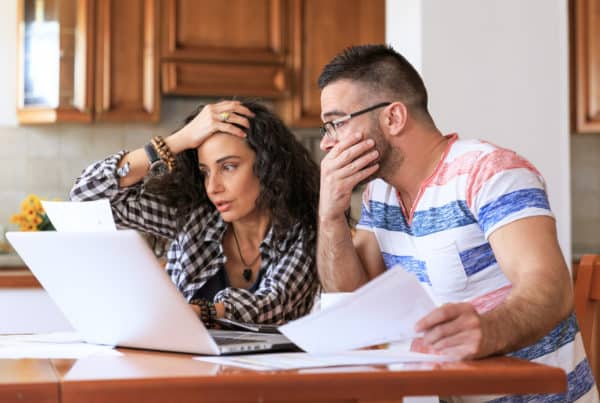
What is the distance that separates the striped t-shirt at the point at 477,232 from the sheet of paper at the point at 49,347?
58cm

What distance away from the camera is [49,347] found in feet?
4.45

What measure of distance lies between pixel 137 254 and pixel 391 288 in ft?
1.12

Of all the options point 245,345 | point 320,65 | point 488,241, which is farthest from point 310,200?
point 320,65

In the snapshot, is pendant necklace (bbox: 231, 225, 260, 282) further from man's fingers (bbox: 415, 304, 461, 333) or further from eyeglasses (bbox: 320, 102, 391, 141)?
man's fingers (bbox: 415, 304, 461, 333)

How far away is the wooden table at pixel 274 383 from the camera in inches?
37.4

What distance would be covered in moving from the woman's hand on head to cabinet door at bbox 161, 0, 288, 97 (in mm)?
1892

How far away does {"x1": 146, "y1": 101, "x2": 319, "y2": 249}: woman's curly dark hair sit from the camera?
211cm

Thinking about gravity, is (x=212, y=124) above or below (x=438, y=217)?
above

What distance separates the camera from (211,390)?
3.15 ft

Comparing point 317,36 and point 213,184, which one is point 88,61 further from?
point 213,184

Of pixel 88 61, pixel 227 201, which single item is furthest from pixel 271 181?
pixel 88 61

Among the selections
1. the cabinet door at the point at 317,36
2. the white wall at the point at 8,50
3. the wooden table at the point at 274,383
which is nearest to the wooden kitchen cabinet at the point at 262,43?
the cabinet door at the point at 317,36

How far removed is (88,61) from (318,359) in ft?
9.85

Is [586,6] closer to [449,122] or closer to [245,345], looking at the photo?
[449,122]
